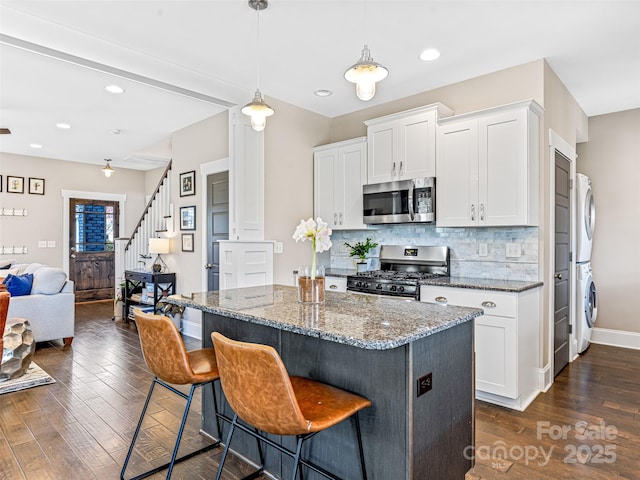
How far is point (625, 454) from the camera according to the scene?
236 centimetres

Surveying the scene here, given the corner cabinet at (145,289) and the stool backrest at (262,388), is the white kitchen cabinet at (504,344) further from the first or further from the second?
the corner cabinet at (145,289)

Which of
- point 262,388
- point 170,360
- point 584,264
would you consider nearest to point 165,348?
point 170,360

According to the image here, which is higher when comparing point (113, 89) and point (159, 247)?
point (113, 89)

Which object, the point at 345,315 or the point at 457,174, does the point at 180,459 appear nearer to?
the point at 345,315

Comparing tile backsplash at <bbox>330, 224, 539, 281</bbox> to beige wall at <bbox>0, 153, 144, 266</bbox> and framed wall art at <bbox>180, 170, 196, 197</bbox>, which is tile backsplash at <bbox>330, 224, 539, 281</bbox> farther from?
beige wall at <bbox>0, 153, 144, 266</bbox>

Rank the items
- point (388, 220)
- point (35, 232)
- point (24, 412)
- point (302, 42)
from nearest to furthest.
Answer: point (24, 412), point (302, 42), point (388, 220), point (35, 232)

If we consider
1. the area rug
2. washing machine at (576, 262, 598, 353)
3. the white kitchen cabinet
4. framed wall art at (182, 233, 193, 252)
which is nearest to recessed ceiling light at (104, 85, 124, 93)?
framed wall art at (182, 233, 193, 252)

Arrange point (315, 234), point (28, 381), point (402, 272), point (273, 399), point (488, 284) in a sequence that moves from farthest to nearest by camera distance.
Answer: point (402, 272), point (28, 381), point (488, 284), point (315, 234), point (273, 399)

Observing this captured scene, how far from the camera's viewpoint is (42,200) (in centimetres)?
751


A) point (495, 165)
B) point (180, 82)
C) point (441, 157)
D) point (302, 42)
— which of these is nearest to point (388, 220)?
point (441, 157)

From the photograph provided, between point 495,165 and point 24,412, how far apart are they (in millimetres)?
4126

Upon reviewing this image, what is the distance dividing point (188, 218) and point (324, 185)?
202 centimetres

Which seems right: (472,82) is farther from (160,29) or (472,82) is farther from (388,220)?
(160,29)

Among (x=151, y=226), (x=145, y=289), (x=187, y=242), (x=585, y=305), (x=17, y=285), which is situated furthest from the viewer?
(x=151, y=226)
